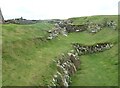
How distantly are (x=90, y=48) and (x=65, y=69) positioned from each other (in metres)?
18.2

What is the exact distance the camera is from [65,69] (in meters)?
39.1

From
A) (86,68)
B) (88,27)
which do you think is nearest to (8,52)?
(86,68)

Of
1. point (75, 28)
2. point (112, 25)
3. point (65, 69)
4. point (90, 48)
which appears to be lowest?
point (75, 28)

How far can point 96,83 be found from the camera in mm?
36750

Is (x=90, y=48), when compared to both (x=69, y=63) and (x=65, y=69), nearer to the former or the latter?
(x=69, y=63)

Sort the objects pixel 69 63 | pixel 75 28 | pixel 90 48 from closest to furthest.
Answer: pixel 69 63 → pixel 90 48 → pixel 75 28

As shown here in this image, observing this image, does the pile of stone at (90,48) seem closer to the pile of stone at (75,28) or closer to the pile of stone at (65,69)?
the pile of stone at (65,69)

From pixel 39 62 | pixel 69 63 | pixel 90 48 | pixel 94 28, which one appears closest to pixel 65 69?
pixel 69 63

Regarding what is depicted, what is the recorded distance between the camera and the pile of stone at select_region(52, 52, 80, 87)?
3349 centimetres

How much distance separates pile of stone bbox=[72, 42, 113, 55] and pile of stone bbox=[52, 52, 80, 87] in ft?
27.8

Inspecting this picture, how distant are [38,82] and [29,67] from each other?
429 cm

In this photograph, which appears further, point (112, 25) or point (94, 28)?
point (94, 28)

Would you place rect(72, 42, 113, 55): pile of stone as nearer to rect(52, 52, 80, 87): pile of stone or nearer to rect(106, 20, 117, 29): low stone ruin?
rect(52, 52, 80, 87): pile of stone

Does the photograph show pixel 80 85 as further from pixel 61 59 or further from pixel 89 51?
pixel 89 51
